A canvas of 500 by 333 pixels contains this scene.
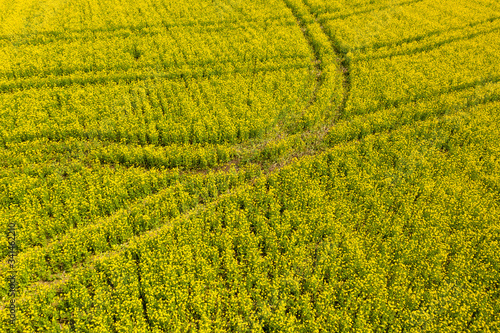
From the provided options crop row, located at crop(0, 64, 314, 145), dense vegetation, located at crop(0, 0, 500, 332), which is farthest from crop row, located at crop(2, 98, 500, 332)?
crop row, located at crop(0, 64, 314, 145)

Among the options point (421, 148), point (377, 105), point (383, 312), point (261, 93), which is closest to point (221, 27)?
point (261, 93)

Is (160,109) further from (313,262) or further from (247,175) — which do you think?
(313,262)

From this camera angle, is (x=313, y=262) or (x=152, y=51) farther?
(x=152, y=51)

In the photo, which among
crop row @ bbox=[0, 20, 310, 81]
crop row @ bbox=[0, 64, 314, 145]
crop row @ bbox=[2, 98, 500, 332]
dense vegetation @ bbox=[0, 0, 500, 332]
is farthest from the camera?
crop row @ bbox=[0, 20, 310, 81]

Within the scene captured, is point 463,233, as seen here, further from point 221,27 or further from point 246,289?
point 221,27

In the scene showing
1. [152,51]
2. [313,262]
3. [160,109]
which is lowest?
[313,262]

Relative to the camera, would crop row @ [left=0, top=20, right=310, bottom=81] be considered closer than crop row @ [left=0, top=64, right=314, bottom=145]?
No

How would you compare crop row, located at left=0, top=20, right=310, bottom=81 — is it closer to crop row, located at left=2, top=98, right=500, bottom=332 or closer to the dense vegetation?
the dense vegetation

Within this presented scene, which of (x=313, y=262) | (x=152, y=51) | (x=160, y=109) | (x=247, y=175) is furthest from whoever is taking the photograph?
(x=152, y=51)

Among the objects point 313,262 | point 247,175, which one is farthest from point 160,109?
point 313,262
